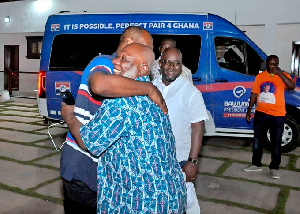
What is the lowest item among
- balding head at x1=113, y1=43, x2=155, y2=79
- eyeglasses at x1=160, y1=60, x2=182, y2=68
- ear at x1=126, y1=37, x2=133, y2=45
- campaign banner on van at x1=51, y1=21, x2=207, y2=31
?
balding head at x1=113, y1=43, x2=155, y2=79

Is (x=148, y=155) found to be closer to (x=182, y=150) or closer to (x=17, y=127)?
(x=182, y=150)

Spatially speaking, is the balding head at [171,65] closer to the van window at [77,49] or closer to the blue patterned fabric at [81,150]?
the blue patterned fabric at [81,150]

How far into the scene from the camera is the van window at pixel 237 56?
6.59m

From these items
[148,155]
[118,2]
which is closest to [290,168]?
[148,155]

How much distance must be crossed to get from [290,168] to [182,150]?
361 cm

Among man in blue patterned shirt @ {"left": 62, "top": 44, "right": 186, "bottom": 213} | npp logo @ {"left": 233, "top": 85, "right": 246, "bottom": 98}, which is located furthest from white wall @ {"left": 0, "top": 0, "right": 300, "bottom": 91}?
man in blue patterned shirt @ {"left": 62, "top": 44, "right": 186, "bottom": 213}

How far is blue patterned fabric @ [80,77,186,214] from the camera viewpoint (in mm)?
1614

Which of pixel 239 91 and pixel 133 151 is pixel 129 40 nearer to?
pixel 133 151

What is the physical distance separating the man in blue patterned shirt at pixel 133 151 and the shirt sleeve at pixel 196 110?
3.84 ft

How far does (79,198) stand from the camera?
2119mm

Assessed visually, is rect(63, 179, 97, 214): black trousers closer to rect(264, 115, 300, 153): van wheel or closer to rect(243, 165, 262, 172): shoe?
rect(243, 165, 262, 172): shoe

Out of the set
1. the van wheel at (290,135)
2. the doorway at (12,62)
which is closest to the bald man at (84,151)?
the van wheel at (290,135)

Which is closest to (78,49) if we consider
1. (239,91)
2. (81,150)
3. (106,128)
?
(239,91)

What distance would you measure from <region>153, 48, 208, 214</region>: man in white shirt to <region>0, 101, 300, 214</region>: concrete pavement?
4.93ft
